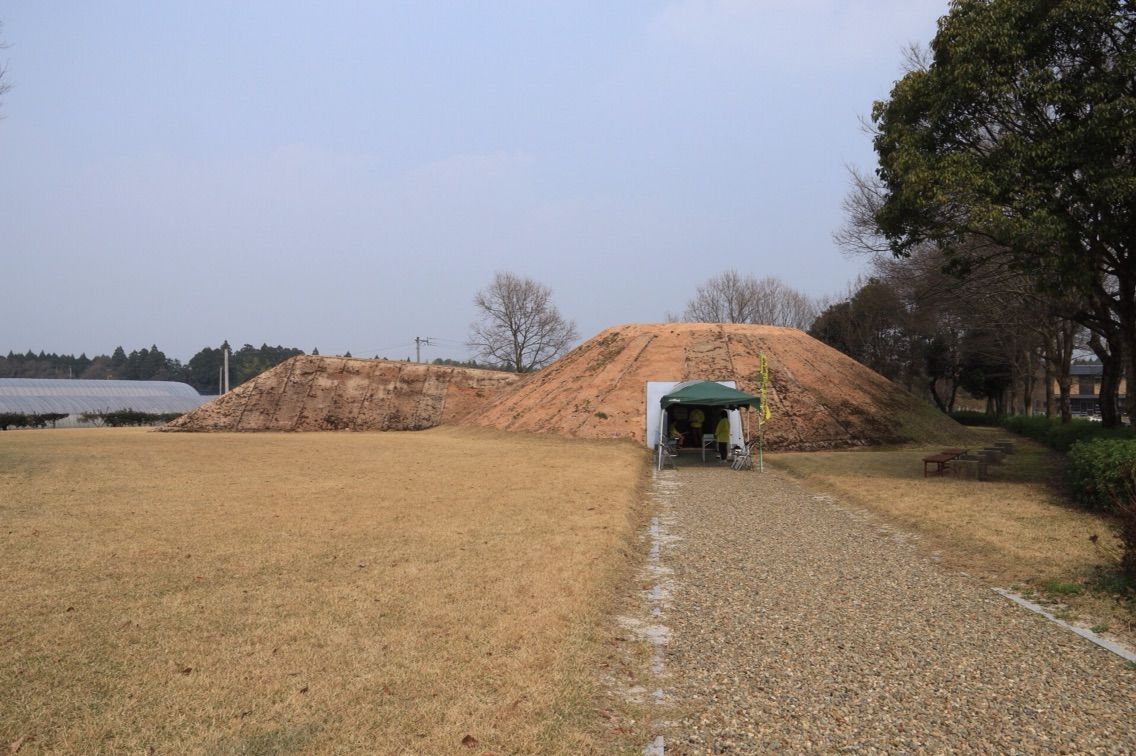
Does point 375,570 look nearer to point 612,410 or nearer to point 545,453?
point 545,453

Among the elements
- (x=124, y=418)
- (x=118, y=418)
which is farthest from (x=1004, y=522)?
(x=124, y=418)

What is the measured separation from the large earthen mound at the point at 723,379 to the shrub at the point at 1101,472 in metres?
12.6

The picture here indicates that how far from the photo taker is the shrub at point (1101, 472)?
913 centimetres

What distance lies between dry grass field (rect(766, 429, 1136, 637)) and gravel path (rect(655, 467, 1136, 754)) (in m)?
0.56

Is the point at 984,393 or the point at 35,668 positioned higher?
the point at 984,393

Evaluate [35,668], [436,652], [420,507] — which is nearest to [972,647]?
[436,652]

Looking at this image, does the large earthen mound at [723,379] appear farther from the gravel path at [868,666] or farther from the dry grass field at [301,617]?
the gravel path at [868,666]

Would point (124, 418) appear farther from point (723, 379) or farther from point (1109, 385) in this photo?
point (1109, 385)

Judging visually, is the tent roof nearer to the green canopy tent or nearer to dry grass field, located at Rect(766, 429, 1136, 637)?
the green canopy tent

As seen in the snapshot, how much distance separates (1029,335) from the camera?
30.1 metres

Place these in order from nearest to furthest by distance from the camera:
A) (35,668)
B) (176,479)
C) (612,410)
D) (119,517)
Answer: (35,668) < (119,517) < (176,479) < (612,410)

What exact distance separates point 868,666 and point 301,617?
393 cm

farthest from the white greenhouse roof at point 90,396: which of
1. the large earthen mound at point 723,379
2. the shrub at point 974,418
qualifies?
the shrub at point 974,418

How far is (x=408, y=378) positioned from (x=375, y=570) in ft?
110
